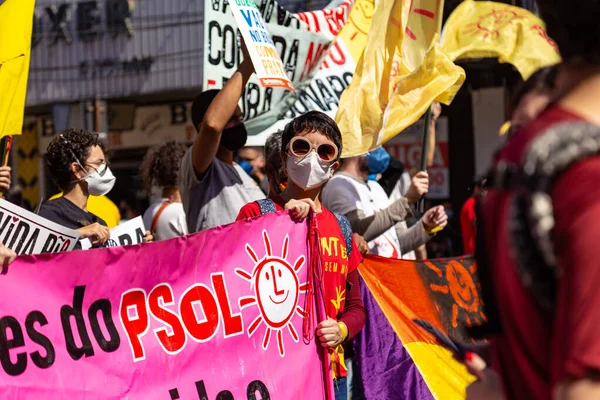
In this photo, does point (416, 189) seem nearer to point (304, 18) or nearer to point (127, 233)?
point (304, 18)

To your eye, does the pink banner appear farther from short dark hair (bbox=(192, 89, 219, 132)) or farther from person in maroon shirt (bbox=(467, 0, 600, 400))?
person in maroon shirt (bbox=(467, 0, 600, 400))

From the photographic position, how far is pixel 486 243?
1.55 meters

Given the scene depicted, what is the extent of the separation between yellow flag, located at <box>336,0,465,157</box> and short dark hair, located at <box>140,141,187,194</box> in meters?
1.09

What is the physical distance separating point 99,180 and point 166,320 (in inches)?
47.6

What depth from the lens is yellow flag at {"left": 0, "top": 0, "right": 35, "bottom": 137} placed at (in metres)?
4.91

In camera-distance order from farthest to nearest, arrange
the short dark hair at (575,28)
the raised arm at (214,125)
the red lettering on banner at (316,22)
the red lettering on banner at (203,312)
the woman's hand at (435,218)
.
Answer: the red lettering on banner at (316,22) → the woman's hand at (435,218) → the raised arm at (214,125) → the red lettering on banner at (203,312) → the short dark hair at (575,28)

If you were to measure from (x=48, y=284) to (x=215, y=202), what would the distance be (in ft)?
3.40

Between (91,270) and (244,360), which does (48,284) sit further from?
(244,360)

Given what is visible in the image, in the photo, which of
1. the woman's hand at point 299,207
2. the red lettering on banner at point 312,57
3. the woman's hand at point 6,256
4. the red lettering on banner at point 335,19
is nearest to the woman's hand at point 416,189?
the red lettering on banner at point 312,57

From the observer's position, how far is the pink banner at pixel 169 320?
12.3ft

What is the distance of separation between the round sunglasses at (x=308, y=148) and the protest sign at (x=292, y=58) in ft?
6.04

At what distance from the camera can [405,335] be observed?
17.0ft

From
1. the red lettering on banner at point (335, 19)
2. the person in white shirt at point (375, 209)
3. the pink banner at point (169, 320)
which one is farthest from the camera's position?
the red lettering on banner at point (335, 19)

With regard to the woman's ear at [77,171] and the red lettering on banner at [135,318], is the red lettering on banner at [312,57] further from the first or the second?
the red lettering on banner at [135,318]
